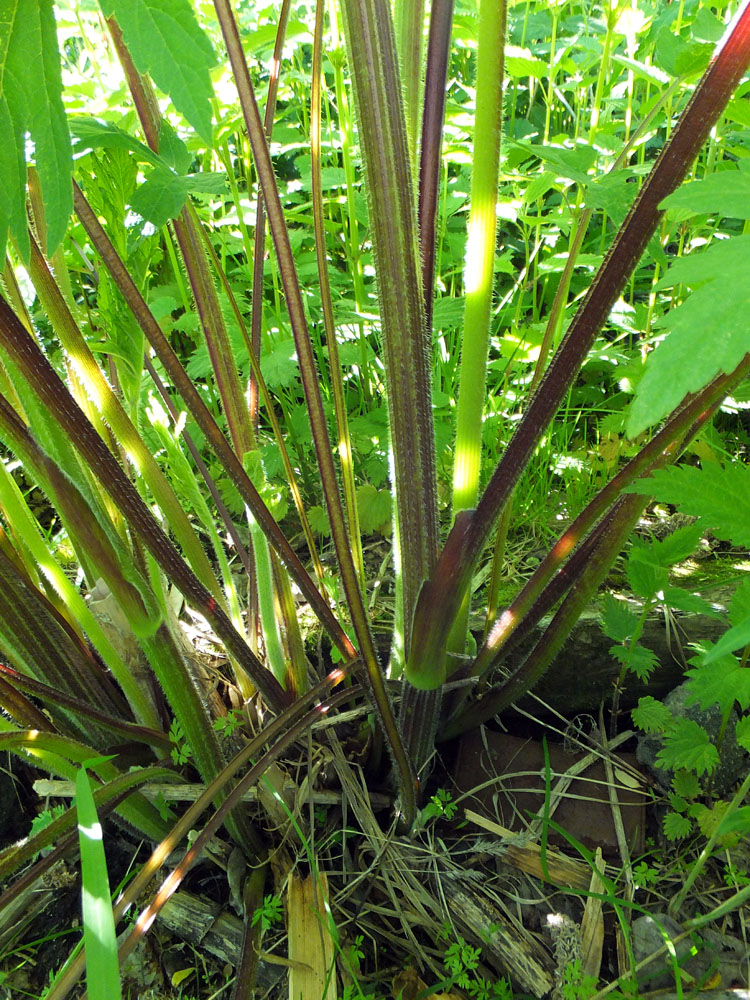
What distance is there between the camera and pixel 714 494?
2.68 feet

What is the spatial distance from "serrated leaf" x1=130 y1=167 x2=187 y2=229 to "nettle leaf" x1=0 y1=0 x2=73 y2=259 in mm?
170

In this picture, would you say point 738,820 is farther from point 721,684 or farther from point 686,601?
point 686,601

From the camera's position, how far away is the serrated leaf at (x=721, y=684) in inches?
33.5

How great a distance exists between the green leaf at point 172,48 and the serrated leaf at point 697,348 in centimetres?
36

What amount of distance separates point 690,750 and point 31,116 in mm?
1028

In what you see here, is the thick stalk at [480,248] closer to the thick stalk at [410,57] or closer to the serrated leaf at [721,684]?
the thick stalk at [410,57]

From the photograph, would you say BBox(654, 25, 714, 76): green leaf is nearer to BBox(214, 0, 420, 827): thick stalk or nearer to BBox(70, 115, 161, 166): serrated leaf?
BBox(214, 0, 420, 827): thick stalk

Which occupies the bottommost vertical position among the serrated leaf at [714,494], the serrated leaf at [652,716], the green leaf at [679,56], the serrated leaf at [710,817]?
the serrated leaf at [710,817]

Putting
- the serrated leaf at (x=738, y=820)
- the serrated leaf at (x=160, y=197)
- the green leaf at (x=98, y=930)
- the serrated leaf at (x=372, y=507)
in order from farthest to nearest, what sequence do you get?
1. the serrated leaf at (x=372, y=507)
2. the serrated leaf at (x=738, y=820)
3. the serrated leaf at (x=160, y=197)
4. the green leaf at (x=98, y=930)

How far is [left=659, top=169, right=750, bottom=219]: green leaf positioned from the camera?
0.56 meters

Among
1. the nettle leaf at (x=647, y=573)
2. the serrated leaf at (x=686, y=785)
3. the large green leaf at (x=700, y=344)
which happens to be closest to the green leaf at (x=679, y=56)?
the large green leaf at (x=700, y=344)

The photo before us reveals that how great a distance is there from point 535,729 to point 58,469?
34.6 inches

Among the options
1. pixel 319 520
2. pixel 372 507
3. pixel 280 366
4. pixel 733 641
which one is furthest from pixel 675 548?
pixel 280 366

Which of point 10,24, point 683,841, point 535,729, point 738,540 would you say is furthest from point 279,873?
point 10,24
